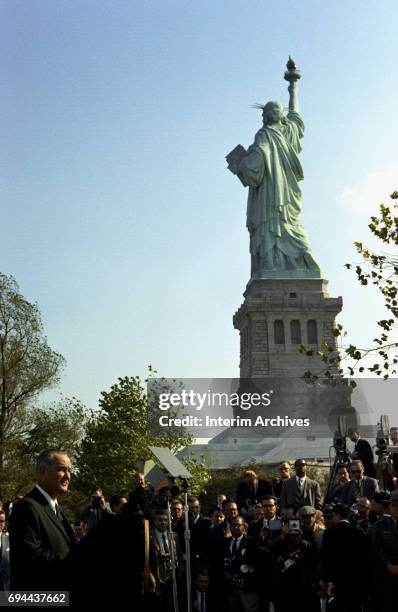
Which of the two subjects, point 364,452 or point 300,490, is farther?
point 364,452

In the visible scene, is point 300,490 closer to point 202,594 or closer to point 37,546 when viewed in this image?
point 202,594

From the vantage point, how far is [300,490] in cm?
1486

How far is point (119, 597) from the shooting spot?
4.74 meters

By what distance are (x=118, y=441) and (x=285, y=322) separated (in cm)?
3412

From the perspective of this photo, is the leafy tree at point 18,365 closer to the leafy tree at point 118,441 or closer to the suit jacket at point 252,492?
the leafy tree at point 118,441

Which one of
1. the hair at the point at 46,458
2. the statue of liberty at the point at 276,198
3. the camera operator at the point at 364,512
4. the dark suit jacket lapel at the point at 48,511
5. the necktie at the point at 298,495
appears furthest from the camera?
the statue of liberty at the point at 276,198

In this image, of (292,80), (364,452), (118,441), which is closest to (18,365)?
(118,441)

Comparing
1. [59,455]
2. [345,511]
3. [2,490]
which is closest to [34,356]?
[2,490]

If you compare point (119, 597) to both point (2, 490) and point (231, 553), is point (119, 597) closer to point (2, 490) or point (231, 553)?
point (231, 553)

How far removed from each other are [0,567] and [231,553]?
3.15m

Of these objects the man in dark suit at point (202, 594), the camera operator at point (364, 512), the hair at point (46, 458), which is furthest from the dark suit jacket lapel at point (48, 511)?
the man in dark suit at point (202, 594)

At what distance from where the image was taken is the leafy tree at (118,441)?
4250 cm

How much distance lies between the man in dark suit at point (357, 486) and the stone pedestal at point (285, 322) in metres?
59.9

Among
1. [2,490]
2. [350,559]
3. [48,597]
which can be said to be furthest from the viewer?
[2,490]
